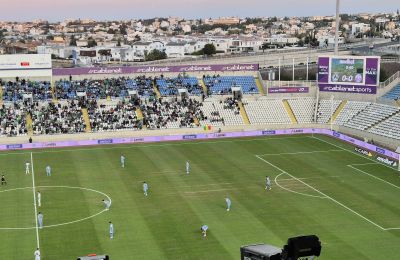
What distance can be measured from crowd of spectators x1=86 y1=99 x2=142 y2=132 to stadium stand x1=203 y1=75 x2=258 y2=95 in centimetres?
1253

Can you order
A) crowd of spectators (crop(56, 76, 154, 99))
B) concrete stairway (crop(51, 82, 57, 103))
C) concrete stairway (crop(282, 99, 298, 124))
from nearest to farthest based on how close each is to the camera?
concrete stairway (crop(282, 99, 298, 124)) < concrete stairway (crop(51, 82, 57, 103)) < crowd of spectators (crop(56, 76, 154, 99))

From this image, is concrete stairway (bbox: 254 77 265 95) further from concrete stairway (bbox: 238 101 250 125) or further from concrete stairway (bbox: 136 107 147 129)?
concrete stairway (bbox: 136 107 147 129)

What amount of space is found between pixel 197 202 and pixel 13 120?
37990mm

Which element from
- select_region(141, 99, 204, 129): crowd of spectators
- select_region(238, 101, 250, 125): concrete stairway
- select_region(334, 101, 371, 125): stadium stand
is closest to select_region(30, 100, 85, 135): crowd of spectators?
select_region(141, 99, 204, 129): crowd of spectators

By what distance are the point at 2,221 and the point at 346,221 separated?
2287 centimetres

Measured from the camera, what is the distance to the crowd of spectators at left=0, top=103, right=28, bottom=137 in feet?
230

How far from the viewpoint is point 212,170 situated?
5428 cm

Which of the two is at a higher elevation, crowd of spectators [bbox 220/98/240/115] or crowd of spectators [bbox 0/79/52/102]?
crowd of spectators [bbox 0/79/52/102]

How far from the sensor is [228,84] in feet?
289

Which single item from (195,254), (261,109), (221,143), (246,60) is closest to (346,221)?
(195,254)

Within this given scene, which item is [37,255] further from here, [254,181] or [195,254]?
[254,181]

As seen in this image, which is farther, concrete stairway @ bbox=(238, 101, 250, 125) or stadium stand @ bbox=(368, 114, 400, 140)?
concrete stairway @ bbox=(238, 101, 250, 125)

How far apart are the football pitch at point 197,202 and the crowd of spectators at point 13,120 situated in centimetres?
726

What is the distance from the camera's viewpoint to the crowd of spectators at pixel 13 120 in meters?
70.2
